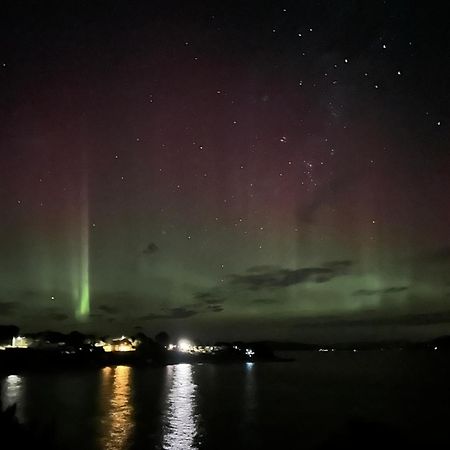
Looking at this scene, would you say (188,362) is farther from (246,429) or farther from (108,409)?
(246,429)

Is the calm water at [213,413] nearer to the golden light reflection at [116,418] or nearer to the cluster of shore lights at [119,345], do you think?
the golden light reflection at [116,418]

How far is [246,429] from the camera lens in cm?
3416

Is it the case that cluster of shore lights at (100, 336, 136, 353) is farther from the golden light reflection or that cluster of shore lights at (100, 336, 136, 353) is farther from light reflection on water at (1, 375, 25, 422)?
the golden light reflection

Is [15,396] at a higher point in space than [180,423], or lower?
higher

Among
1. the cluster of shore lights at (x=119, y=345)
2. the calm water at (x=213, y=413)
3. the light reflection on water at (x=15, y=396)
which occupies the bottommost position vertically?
the calm water at (x=213, y=413)

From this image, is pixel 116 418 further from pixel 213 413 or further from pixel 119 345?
pixel 119 345

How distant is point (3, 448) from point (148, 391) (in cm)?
4786

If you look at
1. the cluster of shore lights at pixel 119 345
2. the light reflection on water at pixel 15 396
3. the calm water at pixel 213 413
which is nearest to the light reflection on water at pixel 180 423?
the calm water at pixel 213 413

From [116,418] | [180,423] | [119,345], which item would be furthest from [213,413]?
[119,345]

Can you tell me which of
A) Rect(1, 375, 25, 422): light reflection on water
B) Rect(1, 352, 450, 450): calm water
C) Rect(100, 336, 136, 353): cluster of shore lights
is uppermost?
Rect(100, 336, 136, 353): cluster of shore lights

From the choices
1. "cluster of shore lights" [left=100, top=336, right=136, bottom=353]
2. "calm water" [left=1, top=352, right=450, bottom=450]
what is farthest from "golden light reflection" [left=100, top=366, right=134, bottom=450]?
"cluster of shore lights" [left=100, top=336, right=136, bottom=353]

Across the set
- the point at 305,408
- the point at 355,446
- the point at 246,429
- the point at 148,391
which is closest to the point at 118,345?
the point at 148,391

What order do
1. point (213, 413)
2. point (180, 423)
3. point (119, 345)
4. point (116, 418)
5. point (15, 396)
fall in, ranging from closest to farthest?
point (180, 423) < point (116, 418) < point (213, 413) < point (15, 396) < point (119, 345)

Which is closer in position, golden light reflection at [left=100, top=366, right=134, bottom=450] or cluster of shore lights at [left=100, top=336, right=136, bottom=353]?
golden light reflection at [left=100, top=366, right=134, bottom=450]
